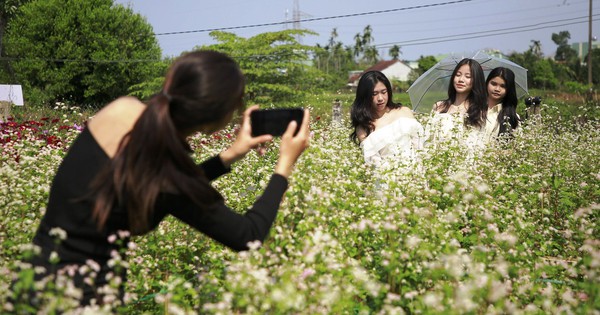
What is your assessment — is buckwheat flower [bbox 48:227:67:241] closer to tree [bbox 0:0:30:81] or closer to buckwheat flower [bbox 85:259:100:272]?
buckwheat flower [bbox 85:259:100:272]

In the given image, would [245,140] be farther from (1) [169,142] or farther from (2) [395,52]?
(2) [395,52]

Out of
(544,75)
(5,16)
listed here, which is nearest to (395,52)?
(544,75)

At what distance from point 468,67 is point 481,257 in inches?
Result: 164

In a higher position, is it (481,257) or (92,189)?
(92,189)

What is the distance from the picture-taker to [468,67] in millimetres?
6422

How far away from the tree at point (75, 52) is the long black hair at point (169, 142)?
29.0m

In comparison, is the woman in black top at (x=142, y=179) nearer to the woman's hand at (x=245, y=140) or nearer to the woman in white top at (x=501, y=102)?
the woman's hand at (x=245, y=140)

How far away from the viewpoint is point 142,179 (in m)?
1.93

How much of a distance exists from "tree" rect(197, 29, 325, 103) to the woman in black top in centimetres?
1805

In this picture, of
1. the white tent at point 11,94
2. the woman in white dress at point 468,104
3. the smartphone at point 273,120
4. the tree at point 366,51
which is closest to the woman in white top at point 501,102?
the woman in white dress at point 468,104

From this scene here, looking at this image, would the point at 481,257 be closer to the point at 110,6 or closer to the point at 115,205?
the point at 115,205

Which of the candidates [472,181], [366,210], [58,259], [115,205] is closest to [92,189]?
[115,205]

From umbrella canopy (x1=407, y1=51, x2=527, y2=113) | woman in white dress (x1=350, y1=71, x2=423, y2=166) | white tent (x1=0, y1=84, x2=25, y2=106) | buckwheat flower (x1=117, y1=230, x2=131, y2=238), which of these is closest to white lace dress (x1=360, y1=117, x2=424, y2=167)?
woman in white dress (x1=350, y1=71, x2=423, y2=166)

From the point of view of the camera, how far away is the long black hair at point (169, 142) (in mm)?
1903
